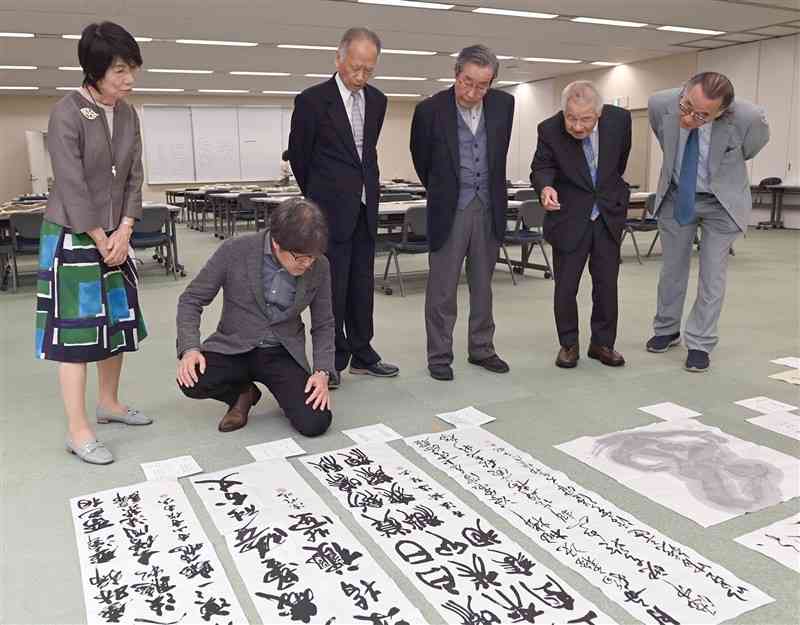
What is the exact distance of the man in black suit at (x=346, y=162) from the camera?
283 centimetres

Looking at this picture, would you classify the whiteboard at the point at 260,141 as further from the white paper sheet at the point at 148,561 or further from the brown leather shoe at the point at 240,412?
the white paper sheet at the point at 148,561

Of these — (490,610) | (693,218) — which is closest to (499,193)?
(693,218)

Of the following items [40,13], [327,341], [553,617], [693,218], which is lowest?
[553,617]

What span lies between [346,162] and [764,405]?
199cm

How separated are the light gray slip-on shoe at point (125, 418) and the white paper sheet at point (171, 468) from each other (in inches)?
15.2

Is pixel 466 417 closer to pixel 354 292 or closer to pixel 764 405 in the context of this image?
pixel 354 292

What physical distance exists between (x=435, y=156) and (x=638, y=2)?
618 centimetres

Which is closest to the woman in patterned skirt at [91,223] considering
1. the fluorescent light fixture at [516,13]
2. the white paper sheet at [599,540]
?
the white paper sheet at [599,540]

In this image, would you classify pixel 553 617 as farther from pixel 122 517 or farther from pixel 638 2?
pixel 638 2

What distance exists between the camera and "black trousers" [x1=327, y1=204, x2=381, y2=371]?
9.80 ft

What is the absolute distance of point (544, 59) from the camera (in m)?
12.1

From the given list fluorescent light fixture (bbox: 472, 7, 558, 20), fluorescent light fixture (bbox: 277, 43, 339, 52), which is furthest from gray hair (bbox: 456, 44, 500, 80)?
fluorescent light fixture (bbox: 277, 43, 339, 52)

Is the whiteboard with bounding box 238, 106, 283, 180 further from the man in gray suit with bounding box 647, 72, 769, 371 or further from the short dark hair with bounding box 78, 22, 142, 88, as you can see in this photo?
the short dark hair with bounding box 78, 22, 142, 88

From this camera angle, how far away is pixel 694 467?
7.11 ft
